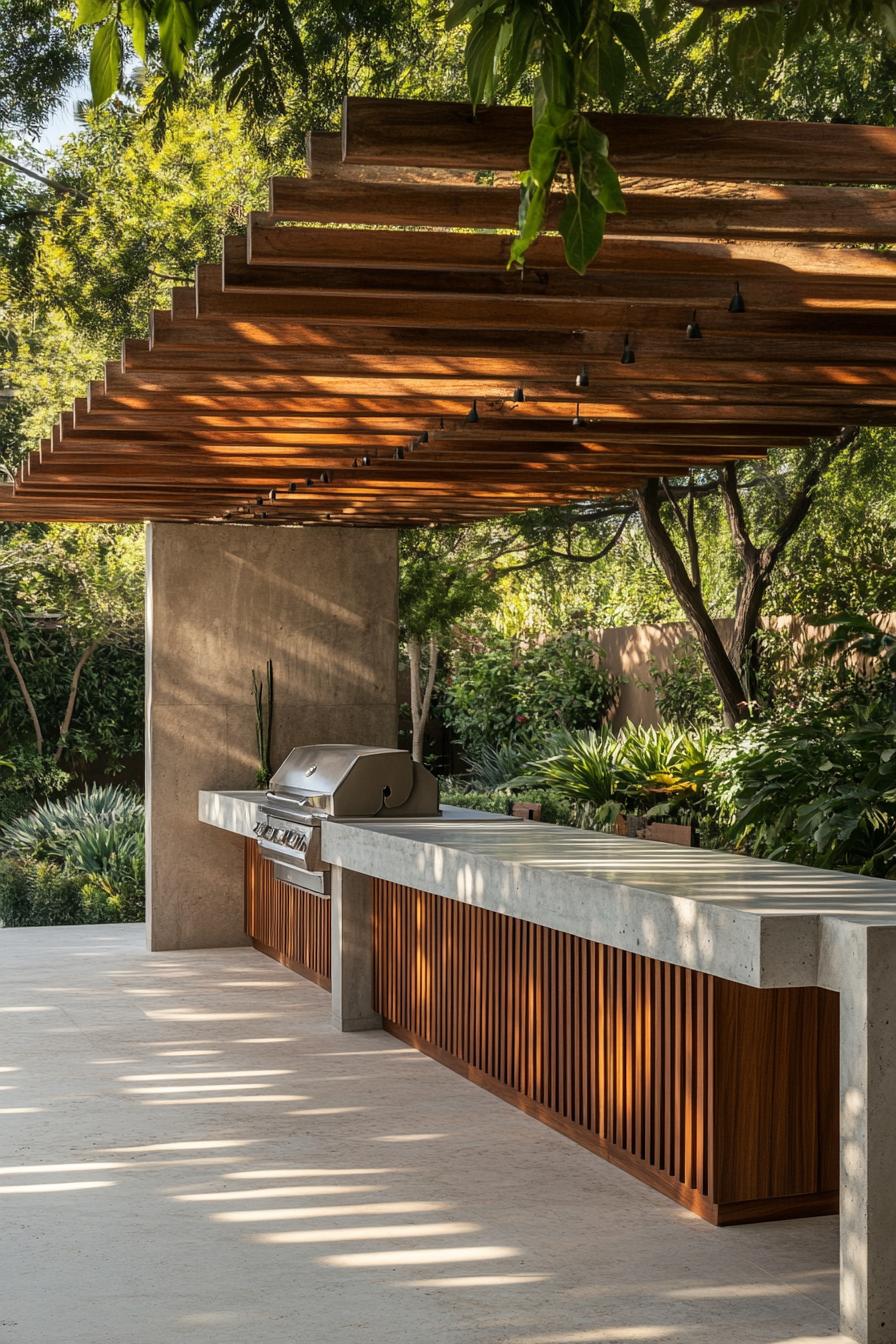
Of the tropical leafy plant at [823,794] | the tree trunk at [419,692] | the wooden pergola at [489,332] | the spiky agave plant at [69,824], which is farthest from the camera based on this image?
the tree trunk at [419,692]

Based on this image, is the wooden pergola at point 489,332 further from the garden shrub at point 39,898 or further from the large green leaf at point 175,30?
the garden shrub at point 39,898

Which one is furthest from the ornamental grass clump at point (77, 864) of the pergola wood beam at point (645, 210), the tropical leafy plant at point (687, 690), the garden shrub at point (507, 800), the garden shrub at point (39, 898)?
the pergola wood beam at point (645, 210)

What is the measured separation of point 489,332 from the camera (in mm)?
5059

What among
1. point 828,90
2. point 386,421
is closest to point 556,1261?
point 386,421

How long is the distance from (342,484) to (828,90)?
138 inches

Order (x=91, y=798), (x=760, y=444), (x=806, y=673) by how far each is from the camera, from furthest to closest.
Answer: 1. (x=91, y=798)
2. (x=806, y=673)
3. (x=760, y=444)

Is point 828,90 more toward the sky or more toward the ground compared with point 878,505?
more toward the sky

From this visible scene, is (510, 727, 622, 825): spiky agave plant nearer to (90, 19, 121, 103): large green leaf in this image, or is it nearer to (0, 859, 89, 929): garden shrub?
(0, 859, 89, 929): garden shrub

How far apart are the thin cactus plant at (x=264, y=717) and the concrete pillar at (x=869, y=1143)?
20.6 feet

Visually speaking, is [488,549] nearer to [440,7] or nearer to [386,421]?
[440,7]

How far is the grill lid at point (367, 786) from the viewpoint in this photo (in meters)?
7.25

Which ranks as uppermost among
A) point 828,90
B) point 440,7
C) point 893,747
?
point 440,7

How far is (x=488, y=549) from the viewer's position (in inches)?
528

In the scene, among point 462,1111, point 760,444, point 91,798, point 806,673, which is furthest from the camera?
point 91,798
